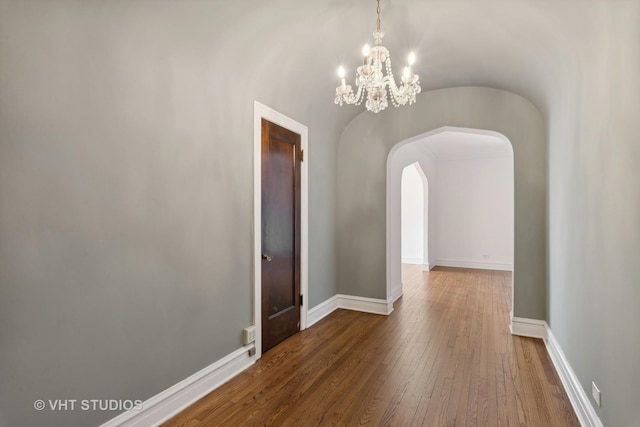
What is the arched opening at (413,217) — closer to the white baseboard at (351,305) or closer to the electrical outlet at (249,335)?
the white baseboard at (351,305)

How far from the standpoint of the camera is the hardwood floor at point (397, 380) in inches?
82.5

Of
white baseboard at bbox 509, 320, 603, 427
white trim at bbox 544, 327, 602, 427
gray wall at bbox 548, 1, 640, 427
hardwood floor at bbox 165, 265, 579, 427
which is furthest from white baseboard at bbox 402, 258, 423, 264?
gray wall at bbox 548, 1, 640, 427

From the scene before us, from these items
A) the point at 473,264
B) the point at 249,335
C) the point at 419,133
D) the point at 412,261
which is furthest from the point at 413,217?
the point at 249,335

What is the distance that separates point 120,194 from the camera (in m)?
1.81

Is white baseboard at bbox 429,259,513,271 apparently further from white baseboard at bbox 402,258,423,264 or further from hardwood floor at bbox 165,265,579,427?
hardwood floor at bbox 165,265,579,427

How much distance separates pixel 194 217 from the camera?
2.28 metres

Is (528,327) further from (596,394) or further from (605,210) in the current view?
(605,210)

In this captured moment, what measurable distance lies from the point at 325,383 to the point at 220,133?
2209 millimetres

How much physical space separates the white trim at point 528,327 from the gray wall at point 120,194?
303cm

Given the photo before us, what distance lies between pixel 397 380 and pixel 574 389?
1236mm

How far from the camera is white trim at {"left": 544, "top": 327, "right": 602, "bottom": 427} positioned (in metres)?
1.89

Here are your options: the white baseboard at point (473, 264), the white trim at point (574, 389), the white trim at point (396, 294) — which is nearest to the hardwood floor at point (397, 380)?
the white trim at point (574, 389)

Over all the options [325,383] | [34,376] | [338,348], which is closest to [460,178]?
[338,348]

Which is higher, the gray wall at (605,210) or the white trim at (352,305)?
the gray wall at (605,210)
